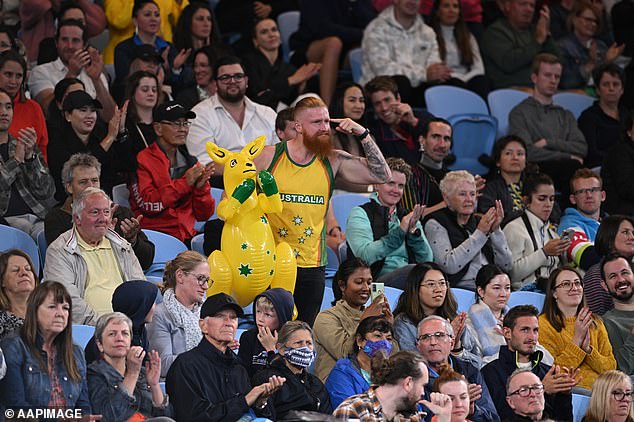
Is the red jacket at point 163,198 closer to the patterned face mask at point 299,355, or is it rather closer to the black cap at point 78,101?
the black cap at point 78,101

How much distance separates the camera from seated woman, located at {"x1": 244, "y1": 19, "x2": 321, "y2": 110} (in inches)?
420

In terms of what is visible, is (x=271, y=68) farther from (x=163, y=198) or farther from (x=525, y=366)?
(x=525, y=366)

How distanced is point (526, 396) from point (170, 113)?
2.89 m

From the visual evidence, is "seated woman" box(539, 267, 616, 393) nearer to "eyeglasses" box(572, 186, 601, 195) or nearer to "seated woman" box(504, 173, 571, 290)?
"seated woman" box(504, 173, 571, 290)

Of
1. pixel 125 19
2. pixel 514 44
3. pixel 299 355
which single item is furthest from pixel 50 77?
pixel 514 44

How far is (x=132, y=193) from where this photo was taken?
336 inches

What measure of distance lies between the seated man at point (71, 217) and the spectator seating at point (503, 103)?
4.22 meters

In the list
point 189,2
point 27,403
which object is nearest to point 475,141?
point 189,2

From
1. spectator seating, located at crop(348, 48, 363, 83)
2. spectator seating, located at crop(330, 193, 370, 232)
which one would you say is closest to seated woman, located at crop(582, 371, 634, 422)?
spectator seating, located at crop(330, 193, 370, 232)

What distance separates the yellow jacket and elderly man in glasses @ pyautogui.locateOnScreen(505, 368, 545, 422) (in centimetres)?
487

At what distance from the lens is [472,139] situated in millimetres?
10914

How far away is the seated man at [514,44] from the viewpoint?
11.9 meters

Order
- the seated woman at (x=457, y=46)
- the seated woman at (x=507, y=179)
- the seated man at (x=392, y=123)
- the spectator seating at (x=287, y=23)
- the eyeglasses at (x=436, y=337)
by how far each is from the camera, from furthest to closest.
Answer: the spectator seating at (x=287, y=23) < the seated woman at (x=457, y=46) < the seated man at (x=392, y=123) < the seated woman at (x=507, y=179) < the eyeglasses at (x=436, y=337)

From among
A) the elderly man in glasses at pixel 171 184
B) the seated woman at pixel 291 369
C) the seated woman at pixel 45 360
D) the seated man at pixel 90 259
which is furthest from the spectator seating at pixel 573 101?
the seated woman at pixel 45 360
